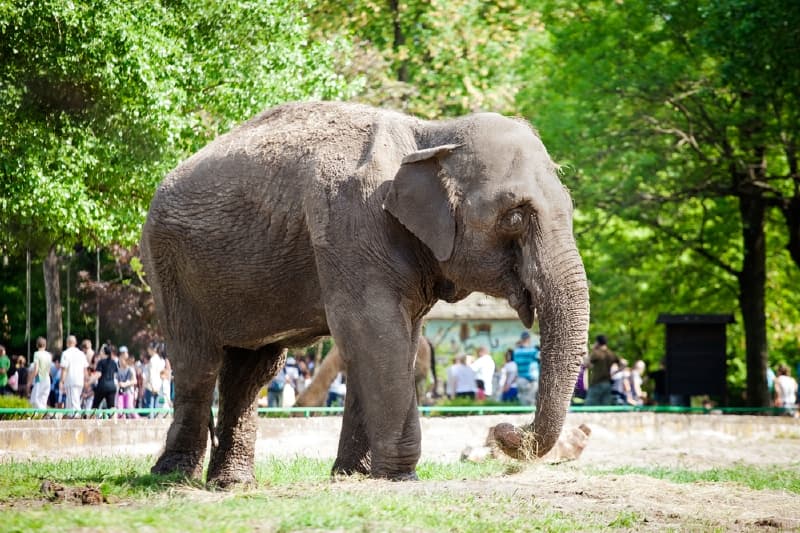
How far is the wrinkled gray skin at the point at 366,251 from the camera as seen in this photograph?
9.92 m

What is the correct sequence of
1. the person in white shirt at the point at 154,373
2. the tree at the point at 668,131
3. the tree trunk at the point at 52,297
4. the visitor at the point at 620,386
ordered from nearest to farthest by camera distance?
the person in white shirt at the point at 154,373 < the visitor at the point at 620,386 < the tree at the point at 668,131 < the tree trunk at the point at 52,297

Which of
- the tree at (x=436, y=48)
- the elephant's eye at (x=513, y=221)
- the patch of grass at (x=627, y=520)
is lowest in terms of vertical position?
the patch of grass at (x=627, y=520)

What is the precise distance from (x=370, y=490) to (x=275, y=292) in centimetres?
227

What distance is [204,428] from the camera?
456 inches

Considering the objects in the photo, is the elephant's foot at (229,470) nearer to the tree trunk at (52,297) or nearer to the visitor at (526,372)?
the visitor at (526,372)

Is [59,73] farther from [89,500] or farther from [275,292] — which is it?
[89,500]

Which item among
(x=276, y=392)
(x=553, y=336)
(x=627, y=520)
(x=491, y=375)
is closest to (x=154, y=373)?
(x=276, y=392)

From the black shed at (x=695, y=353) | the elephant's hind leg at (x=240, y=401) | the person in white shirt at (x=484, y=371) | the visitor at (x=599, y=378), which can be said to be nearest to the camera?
the elephant's hind leg at (x=240, y=401)

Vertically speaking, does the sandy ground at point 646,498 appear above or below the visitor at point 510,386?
below

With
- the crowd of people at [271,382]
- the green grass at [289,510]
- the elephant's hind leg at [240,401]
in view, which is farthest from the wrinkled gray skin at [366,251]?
the crowd of people at [271,382]

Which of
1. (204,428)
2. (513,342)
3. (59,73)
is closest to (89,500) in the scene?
(204,428)

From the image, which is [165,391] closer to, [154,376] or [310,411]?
[154,376]

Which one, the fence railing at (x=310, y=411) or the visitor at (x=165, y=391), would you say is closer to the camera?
the fence railing at (x=310, y=411)

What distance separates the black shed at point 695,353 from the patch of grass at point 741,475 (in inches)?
486
